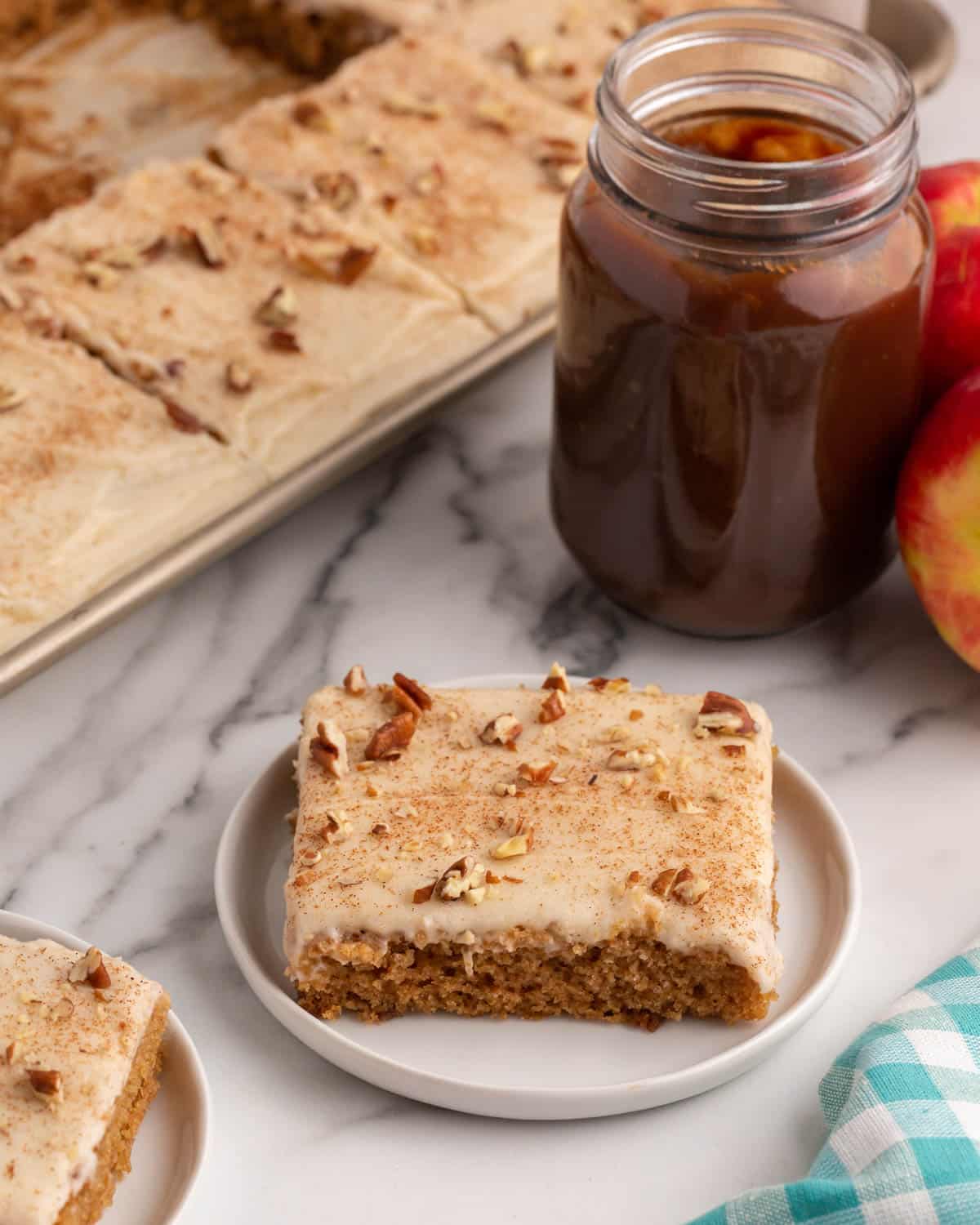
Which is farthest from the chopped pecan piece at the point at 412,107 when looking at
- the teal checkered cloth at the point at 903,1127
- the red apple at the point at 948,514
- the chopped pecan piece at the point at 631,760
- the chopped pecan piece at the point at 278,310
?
→ the teal checkered cloth at the point at 903,1127

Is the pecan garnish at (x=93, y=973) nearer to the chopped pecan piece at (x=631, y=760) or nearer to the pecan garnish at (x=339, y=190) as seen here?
the chopped pecan piece at (x=631, y=760)

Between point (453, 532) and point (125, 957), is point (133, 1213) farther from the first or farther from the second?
point (453, 532)

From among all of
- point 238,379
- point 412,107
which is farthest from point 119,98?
point 238,379

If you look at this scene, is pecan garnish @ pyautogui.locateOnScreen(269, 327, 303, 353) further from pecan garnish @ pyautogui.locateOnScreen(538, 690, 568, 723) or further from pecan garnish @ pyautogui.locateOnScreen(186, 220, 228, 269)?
pecan garnish @ pyautogui.locateOnScreen(538, 690, 568, 723)

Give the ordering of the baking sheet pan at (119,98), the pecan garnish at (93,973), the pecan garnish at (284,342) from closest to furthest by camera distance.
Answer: the pecan garnish at (93,973)
the pecan garnish at (284,342)
the baking sheet pan at (119,98)

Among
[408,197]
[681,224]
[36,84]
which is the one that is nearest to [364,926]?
[681,224]
